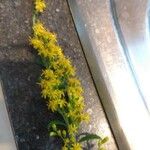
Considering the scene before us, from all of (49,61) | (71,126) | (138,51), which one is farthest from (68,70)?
(138,51)

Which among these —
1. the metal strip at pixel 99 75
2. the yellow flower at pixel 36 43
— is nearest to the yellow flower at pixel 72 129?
the metal strip at pixel 99 75

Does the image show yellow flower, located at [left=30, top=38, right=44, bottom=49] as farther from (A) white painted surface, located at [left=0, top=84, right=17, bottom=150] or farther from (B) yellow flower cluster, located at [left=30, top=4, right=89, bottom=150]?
(A) white painted surface, located at [left=0, top=84, right=17, bottom=150]

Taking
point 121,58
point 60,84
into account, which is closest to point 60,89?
point 60,84

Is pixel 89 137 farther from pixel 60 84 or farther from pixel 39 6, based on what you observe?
pixel 39 6

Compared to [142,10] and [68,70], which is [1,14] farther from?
[142,10]

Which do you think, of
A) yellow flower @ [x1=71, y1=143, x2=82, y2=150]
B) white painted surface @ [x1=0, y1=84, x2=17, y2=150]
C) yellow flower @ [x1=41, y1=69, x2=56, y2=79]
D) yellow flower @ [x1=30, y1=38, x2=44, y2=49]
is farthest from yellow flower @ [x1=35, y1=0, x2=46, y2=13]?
yellow flower @ [x1=71, y1=143, x2=82, y2=150]

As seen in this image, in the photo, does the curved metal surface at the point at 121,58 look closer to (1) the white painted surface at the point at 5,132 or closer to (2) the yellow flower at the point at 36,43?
(2) the yellow flower at the point at 36,43
